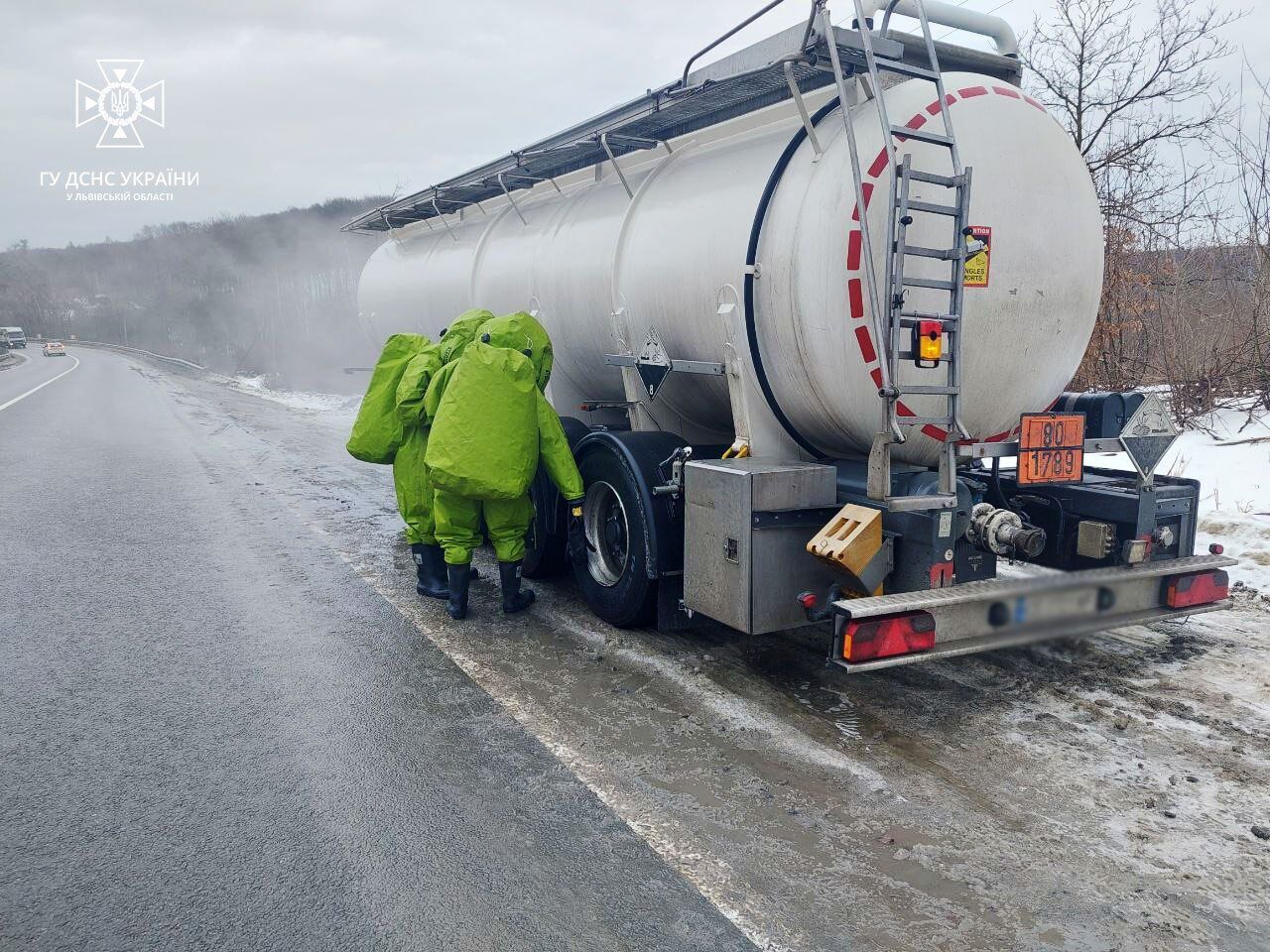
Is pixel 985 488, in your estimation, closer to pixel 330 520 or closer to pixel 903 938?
pixel 903 938

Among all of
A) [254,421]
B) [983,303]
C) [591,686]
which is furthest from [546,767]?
[254,421]

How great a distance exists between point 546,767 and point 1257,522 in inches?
226

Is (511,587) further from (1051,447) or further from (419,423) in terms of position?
(1051,447)

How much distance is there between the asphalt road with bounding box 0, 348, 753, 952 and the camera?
2.74 metres

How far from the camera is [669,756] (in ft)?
12.4

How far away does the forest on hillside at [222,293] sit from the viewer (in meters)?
35.0

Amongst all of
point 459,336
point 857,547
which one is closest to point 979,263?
point 857,547

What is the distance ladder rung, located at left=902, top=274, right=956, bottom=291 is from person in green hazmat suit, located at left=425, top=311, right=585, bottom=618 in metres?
2.35

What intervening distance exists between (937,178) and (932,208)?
13cm

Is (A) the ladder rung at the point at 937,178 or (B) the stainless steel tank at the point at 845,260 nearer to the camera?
(A) the ladder rung at the point at 937,178

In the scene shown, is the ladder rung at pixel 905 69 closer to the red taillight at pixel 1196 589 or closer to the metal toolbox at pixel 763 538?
the metal toolbox at pixel 763 538

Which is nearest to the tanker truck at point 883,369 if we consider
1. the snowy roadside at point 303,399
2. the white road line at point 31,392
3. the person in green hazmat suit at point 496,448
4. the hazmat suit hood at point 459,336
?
the person in green hazmat suit at point 496,448

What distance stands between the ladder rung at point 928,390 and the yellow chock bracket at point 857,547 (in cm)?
52

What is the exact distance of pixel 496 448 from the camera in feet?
17.6
